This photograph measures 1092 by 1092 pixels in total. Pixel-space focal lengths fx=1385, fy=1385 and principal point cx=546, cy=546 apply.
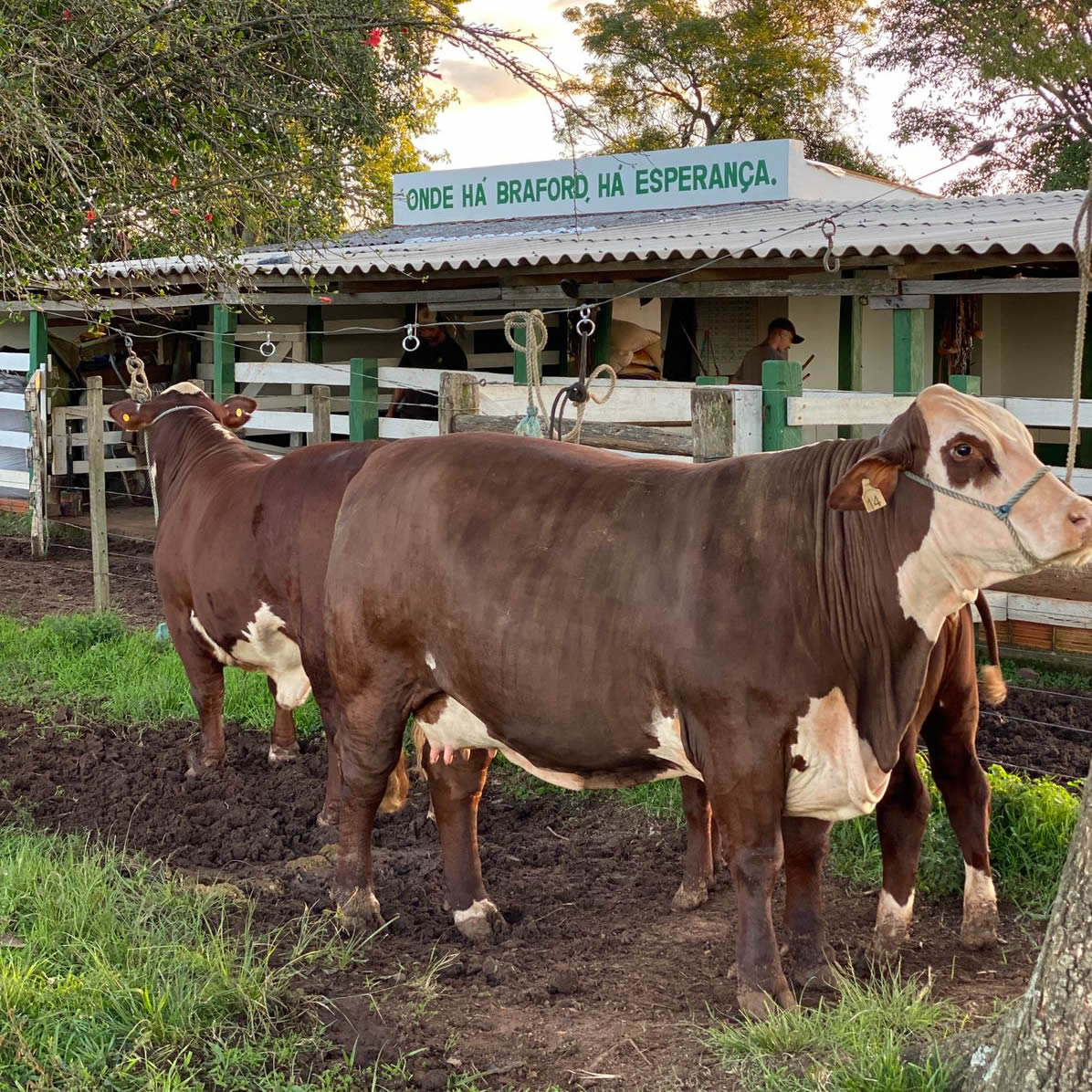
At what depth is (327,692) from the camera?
18.7ft

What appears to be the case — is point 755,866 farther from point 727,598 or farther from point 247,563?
point 247,563

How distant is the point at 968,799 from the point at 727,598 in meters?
1.27

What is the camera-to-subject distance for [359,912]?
454cm

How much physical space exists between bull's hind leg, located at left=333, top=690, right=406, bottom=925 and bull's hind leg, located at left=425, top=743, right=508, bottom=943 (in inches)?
7.1

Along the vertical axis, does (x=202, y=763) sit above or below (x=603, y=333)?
below

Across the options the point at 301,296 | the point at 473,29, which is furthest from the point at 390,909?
the point at 301,296

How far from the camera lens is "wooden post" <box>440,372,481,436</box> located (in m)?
6.58

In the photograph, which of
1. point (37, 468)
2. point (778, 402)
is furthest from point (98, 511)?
point (778, 402)

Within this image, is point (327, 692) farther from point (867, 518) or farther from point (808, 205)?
point (808, 205)

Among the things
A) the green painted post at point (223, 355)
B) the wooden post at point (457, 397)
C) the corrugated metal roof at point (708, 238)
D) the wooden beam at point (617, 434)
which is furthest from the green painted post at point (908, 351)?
the green painted post at point (223, 355)

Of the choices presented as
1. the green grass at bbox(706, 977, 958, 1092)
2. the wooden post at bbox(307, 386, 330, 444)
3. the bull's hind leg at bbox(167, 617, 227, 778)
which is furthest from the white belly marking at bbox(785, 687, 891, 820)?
the wooden post at bbox(307, 386, 330, 444)

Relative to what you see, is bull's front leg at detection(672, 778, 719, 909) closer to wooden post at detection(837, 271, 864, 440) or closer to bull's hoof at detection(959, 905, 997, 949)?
bull's hoof at detection(959, 905, 997, 949)

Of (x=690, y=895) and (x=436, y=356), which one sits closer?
(x=690, y=895)

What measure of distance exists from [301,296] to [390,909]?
29.0 ft
